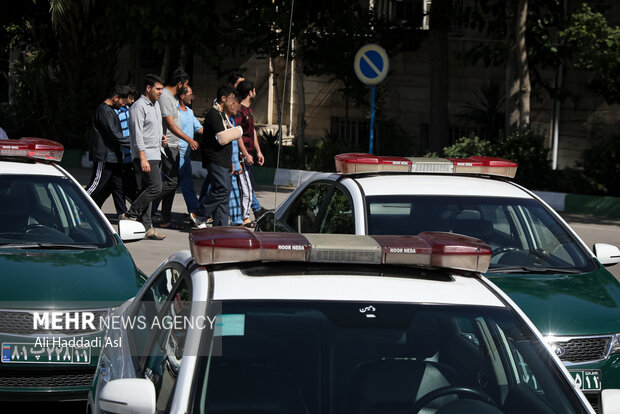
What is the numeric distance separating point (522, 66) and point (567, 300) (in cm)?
1297

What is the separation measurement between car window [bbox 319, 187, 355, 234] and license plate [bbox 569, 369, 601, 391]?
1607 millimetres

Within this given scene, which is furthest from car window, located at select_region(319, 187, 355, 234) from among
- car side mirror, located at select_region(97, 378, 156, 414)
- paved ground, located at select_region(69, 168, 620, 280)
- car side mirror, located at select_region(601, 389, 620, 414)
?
paved ground, located at select_region(69, 168, 620, 280)

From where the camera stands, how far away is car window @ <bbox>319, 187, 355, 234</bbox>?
620 centimetres

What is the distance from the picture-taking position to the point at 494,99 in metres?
22.4

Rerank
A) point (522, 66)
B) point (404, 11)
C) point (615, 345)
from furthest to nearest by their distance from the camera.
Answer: point (404, 11) < point (522, 66) < point (615, 345)

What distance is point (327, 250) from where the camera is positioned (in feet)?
10.6

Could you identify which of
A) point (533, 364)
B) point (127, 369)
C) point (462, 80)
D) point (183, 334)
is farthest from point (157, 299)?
point (462, 80)

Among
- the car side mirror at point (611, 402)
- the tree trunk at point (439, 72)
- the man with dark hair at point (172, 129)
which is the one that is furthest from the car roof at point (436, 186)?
the tree trunk at point (439, 72)

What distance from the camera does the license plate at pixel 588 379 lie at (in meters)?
4.97

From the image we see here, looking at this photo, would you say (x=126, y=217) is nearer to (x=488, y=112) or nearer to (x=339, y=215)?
(x=339, y=215)

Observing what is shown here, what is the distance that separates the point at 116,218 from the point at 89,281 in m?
7.61

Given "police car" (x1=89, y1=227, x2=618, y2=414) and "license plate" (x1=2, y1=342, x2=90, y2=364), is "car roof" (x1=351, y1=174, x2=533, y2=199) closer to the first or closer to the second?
"license plate" (x1=2, y1=342, x2=90, y2=364)

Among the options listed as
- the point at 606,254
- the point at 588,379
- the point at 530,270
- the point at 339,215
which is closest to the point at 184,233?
the point at 339,215

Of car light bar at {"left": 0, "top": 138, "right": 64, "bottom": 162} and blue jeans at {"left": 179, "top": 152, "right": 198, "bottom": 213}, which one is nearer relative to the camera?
car light bar at {"left": 0, "top": 138, "right": 64, "bottom": 162}
